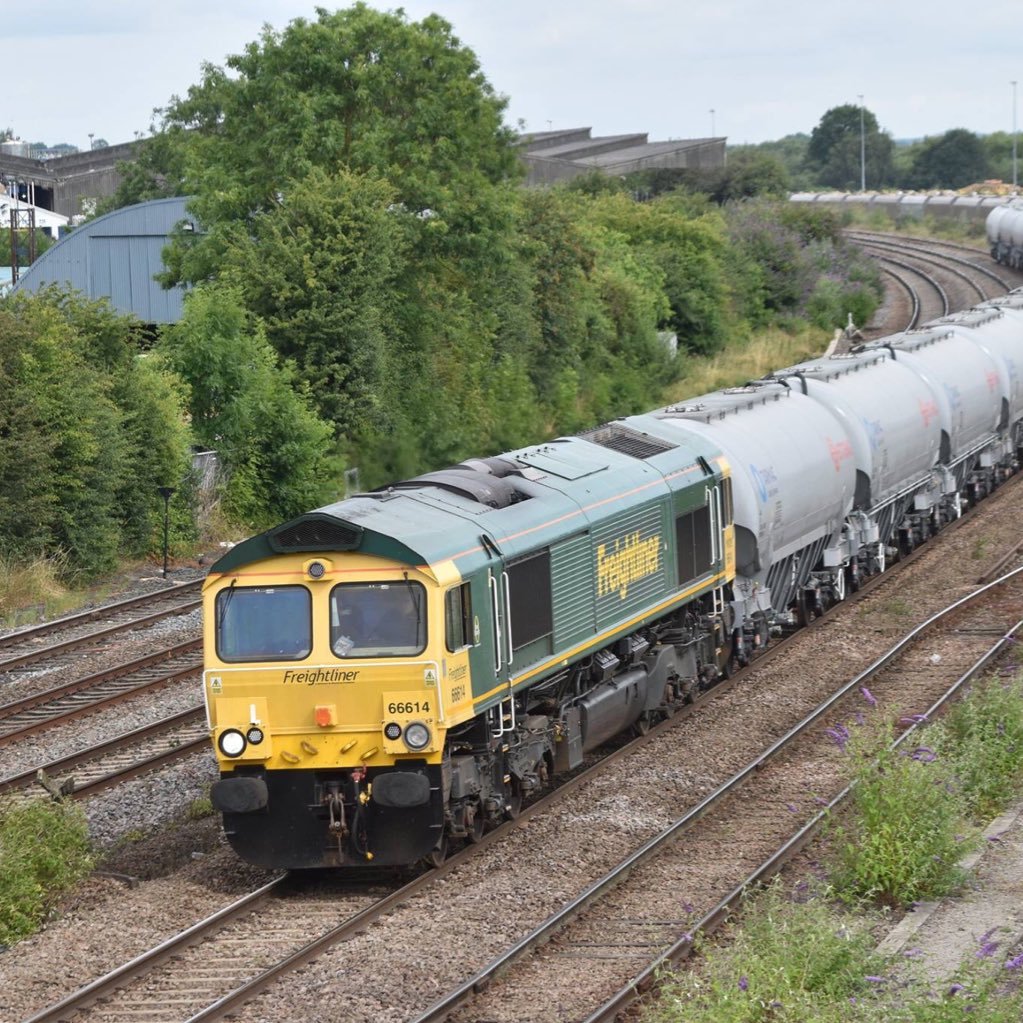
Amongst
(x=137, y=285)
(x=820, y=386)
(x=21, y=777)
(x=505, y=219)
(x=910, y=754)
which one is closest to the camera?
(x=910, y=754)

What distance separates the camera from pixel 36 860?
1368 cm

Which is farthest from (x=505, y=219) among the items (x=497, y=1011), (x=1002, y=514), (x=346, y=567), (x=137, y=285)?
(x=497, y=1011)

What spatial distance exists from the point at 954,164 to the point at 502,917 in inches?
6569

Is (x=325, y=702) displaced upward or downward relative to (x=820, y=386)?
downward

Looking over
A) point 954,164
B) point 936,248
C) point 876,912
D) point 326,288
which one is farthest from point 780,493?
point 954,164

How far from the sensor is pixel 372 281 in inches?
1479

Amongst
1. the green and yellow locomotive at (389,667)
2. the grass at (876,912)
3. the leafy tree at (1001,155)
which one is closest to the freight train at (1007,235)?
the grass at (876,912)

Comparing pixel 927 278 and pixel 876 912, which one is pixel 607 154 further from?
pixel 876 912

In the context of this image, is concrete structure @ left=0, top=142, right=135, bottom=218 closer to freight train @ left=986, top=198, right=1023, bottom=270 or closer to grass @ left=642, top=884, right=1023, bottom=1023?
freight train @ left=986, top=198, right=1023, bottom=270

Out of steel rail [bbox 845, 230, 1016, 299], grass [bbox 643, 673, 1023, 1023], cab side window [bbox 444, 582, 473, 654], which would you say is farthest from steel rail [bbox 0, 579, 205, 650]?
steel rail [bbox 845, 230, 1016, 299]

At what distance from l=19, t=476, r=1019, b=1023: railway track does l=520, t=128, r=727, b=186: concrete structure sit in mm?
66272

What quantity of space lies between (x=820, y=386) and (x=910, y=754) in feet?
40.5

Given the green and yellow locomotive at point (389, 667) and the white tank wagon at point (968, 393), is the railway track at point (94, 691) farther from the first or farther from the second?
the white tank wagon at point (968, 393)

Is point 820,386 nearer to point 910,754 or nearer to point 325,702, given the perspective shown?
point 910,754
